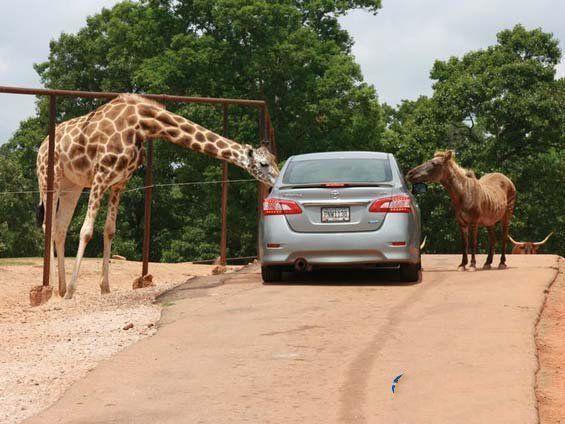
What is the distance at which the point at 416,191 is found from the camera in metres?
13.3

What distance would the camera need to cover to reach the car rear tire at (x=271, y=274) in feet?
38.7

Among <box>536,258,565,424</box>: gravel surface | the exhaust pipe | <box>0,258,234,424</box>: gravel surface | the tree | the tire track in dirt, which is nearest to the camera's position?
the tire track in dirt

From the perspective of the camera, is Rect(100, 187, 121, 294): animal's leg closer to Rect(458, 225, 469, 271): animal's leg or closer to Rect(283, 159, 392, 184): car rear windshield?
Rect(283, 159, 392, 184): car rear windshield

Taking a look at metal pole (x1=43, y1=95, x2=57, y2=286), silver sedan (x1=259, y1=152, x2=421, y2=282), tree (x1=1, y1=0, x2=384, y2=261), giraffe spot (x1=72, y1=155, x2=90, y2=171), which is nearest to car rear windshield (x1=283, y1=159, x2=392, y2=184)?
silver sedan (x1=259, y1=152, x2=421, y2=282)

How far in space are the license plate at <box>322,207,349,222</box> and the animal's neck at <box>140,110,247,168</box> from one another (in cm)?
324

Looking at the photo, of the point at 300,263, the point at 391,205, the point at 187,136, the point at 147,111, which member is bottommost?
the point at 300,263

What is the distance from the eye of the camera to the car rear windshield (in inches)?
460

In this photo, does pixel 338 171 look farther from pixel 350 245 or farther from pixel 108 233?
pixel 108 233

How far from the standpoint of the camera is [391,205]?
11047 mm

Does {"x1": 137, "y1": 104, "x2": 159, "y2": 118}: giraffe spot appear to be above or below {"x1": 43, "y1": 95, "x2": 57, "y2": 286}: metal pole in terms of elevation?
above

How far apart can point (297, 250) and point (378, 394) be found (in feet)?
16.6

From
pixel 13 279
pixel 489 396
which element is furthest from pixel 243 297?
pixel 13 279

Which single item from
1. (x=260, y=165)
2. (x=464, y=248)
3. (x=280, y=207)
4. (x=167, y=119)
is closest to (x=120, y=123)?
(x=167, y=119)

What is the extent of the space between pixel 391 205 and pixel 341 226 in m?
0.68
